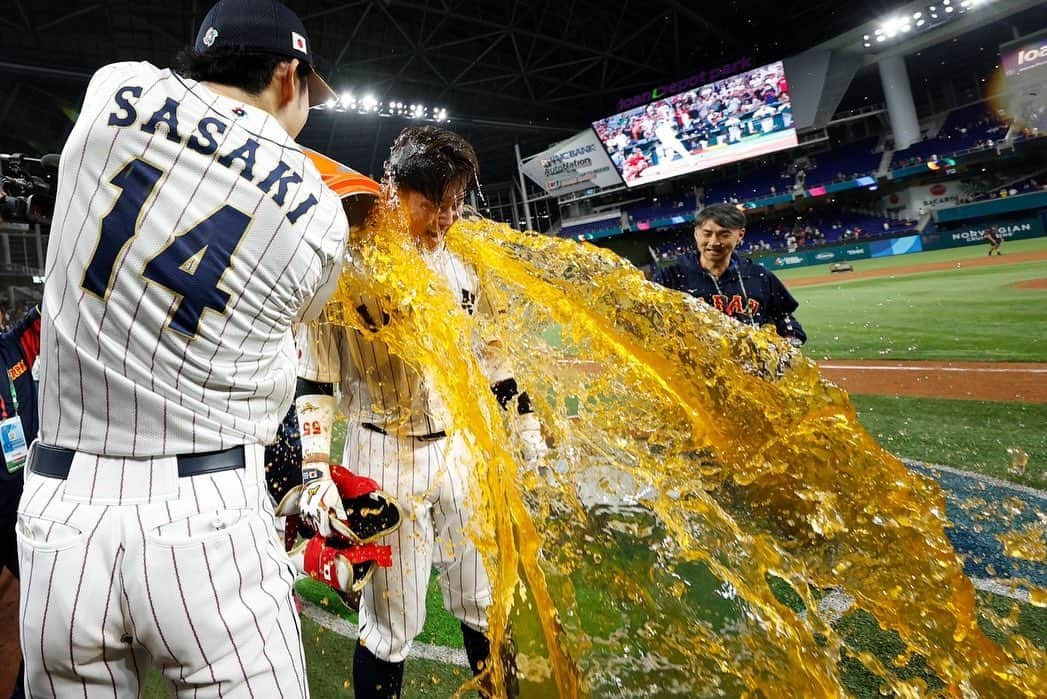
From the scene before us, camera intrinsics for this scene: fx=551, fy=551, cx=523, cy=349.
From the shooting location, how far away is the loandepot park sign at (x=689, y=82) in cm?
2534

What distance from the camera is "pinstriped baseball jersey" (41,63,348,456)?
34.6 inches

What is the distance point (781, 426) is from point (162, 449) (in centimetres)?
188

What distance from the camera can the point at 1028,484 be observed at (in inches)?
122

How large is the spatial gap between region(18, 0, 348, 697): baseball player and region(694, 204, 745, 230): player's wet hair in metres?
2.96

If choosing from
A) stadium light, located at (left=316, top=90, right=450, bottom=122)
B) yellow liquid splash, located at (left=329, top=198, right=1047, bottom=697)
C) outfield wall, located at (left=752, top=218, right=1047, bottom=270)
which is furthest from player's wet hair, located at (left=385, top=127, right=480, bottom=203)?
outfield wall, located at (left=752, top=218, right=1047, bottom=270)

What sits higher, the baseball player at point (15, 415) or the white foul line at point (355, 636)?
the baseball player at point (15, 415)

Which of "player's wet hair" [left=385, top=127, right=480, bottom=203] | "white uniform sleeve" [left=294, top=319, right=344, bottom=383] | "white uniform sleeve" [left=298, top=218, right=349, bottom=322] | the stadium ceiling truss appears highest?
the stadium ceiling truss

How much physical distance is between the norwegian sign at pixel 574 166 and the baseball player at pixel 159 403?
1250 inches

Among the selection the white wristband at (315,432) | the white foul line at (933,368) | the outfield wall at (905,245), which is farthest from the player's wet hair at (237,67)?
the outfield wall at (905,245)

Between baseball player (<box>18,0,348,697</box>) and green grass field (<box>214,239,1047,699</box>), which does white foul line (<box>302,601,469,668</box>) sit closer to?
green grass field (<box>214,239,1047,699</box>)

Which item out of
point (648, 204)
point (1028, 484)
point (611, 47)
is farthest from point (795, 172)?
point (1028, 484)

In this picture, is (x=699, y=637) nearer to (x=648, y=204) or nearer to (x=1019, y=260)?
(x=1019, y=260)

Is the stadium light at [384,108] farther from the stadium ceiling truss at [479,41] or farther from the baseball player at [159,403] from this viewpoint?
the baseball player at [159,403]

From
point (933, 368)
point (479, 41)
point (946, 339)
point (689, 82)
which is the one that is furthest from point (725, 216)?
point (689, 82)
